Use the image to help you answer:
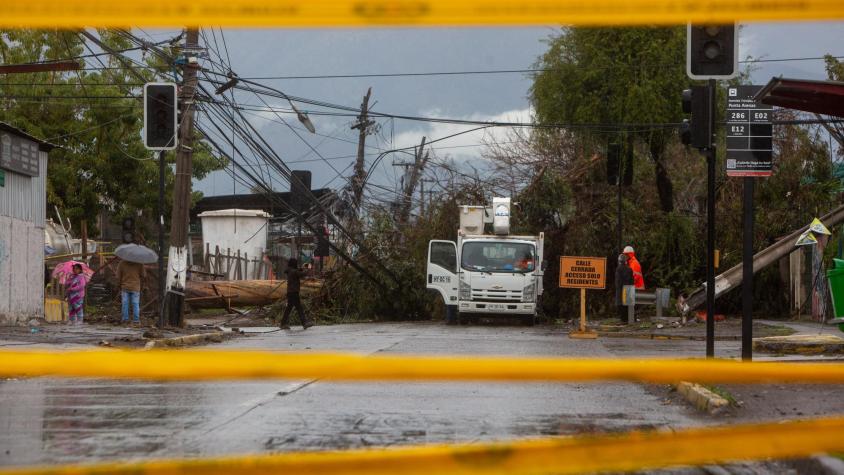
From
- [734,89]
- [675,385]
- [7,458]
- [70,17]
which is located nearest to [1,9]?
[70,17]

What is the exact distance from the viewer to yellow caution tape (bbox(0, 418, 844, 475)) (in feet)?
12.3

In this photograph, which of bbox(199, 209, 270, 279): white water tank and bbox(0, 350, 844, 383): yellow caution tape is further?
bbox(199, 209, 270, 279): white water tank

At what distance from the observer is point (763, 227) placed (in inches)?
1128

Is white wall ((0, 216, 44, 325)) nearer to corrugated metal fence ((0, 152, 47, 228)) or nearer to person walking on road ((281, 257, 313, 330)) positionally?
corrugated metal fence ((0, 152, 47, 228))

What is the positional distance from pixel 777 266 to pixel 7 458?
24.8 metres

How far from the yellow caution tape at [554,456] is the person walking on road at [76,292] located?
19797 mm

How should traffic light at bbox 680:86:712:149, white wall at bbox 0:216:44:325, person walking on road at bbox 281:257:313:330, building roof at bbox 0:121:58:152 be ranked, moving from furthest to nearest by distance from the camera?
person walking on road at bbox 281:257:313:330
white wall at bbox 0:216:44:325
building roof at bbox 0:121:58:152
traffic light at bbox 680:86:712:149

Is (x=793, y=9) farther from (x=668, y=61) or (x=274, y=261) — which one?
(x=274, y=261)

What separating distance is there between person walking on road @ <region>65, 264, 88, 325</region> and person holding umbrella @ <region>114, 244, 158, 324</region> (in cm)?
79

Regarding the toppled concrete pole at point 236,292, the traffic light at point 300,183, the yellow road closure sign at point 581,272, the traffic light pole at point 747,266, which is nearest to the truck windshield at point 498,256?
the traffic light at point 300,183

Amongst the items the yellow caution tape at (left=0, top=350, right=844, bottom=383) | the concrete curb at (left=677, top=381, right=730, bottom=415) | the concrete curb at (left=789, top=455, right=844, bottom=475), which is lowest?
the concrete curb at (left=677, top=381, right=730, bottom=415)

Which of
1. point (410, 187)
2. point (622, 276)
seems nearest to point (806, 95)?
point (622, 276)

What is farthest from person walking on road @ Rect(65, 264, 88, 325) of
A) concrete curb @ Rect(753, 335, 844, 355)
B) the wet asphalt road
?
concrete curb @ Rect(753, 335, 844, 355)

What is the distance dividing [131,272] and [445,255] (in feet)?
26.4
